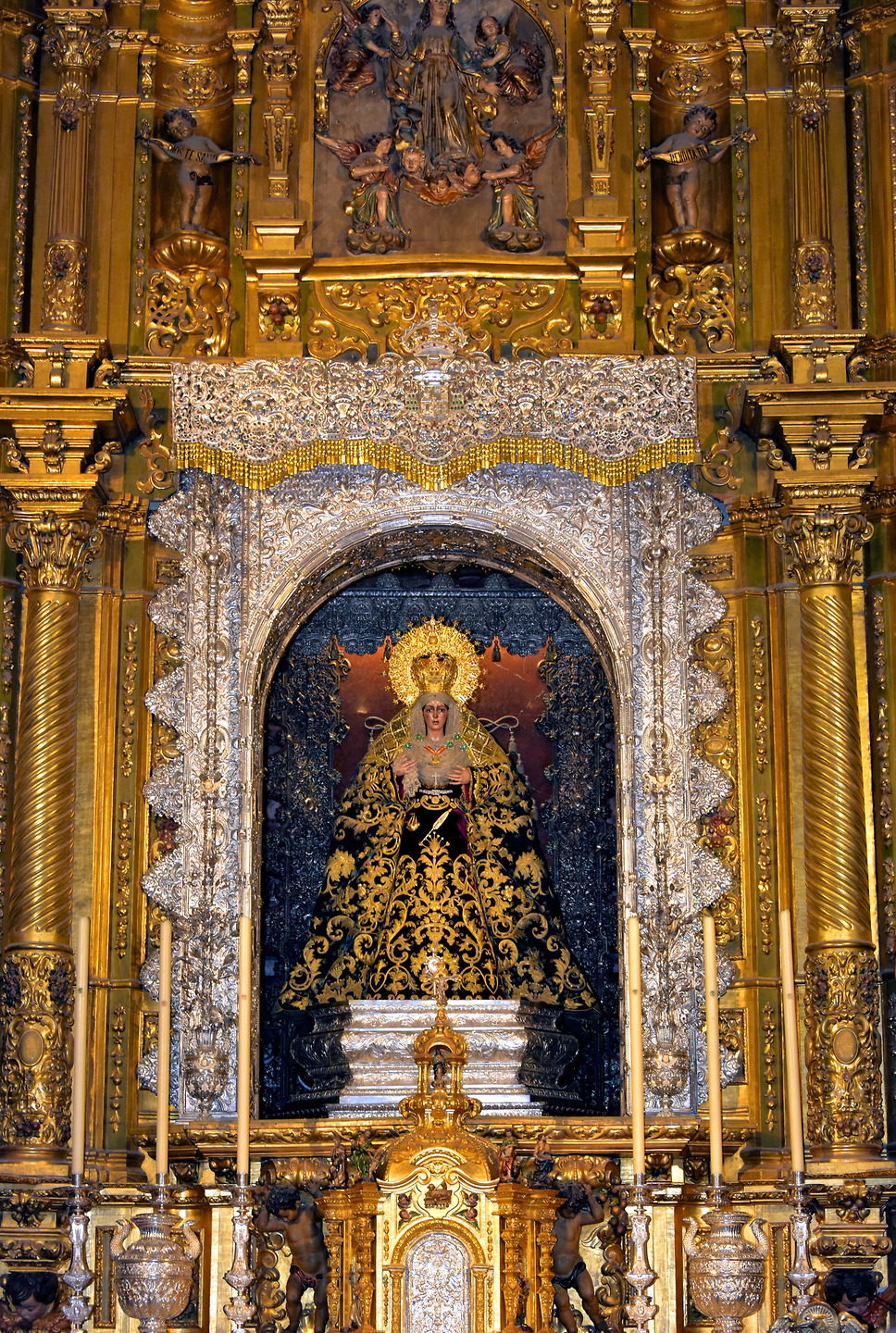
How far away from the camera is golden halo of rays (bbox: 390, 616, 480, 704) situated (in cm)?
1169

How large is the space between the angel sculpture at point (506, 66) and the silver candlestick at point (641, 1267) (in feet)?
22.0

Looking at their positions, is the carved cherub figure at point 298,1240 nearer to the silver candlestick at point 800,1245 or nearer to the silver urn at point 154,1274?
the silver urn at point 154,1274

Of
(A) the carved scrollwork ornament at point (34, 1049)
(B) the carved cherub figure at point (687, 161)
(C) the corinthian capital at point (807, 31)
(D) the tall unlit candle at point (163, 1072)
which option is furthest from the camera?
(B) the carved cherub figure at point (687, 161)

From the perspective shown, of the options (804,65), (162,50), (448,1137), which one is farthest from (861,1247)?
(162,50)

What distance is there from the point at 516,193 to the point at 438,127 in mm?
586

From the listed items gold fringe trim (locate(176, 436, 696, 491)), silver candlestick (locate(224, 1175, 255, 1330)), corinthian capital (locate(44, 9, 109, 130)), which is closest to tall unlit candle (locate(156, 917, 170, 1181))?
silver candlestick (locate(224, 1175, 255, 1330))

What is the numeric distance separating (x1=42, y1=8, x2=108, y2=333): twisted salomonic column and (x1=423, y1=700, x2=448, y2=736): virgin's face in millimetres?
2698

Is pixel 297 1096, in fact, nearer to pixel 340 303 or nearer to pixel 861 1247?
pixel 861 1247

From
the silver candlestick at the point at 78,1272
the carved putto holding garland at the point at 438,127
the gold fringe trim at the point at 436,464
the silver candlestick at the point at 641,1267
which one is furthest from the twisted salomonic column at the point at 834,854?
the silver candlestick at the point at 78,1272

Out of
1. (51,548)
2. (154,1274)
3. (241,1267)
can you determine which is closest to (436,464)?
(51,548)

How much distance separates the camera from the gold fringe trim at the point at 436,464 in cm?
1067

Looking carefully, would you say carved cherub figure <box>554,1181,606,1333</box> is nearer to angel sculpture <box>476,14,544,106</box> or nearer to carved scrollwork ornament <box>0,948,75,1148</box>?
carved scrollwork ornament <box>0,948,75,1148</box>

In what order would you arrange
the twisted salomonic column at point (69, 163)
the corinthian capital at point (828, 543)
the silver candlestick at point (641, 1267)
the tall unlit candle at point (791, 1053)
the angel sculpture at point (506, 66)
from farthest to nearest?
1. the angel sculpture at point (506, 66)
2. the twisted salomonic column at point (69, 163)
3. the corinthian capital at point (828, 543)
4. the tall unlit candle at point (791, 1053)
5. the silver candlestick at point (641, 1267)

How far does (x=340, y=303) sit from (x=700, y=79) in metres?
2.41
